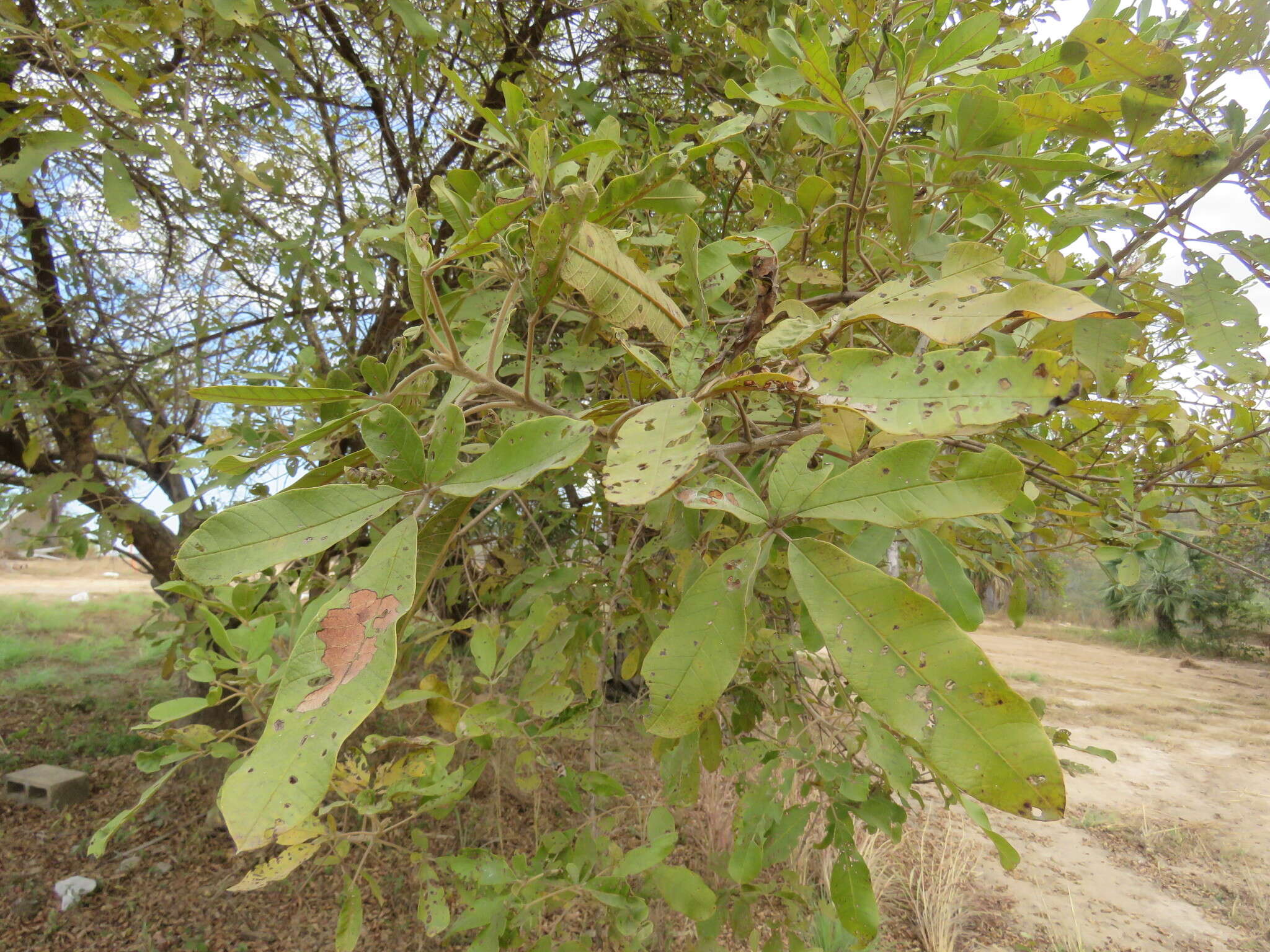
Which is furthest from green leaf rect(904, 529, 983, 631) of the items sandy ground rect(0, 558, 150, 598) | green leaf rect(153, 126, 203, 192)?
sandy ground rect(0, 558, 150, 598)

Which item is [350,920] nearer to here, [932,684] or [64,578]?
[932,684]

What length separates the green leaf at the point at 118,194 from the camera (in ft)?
3.42

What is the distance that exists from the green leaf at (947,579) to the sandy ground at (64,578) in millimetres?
11230

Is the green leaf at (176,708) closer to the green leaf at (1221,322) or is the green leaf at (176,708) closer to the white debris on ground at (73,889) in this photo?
the green leaf at (1221,322)

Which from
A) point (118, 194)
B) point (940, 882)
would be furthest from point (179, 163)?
point (940, 882)

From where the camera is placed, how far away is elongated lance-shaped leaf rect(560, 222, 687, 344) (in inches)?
21.6

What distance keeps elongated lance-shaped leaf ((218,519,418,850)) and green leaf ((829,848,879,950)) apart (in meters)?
0.74

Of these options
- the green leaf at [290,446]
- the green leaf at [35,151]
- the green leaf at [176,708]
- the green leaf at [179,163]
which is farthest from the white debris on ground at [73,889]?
the green leaf at [290,446]

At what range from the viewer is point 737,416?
2.64 ft

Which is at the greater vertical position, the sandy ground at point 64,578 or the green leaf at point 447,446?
the green leaf at point 447,446

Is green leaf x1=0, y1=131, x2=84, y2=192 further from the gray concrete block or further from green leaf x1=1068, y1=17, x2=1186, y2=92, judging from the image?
the gray concrete block

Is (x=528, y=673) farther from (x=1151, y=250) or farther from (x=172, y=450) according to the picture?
(x=172, y=450)

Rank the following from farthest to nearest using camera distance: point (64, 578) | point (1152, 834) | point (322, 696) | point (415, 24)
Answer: point (64, 578)
point (1152, 834)
point (415, 24)
point (322, 696)

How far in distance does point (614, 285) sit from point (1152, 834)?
4.50m
